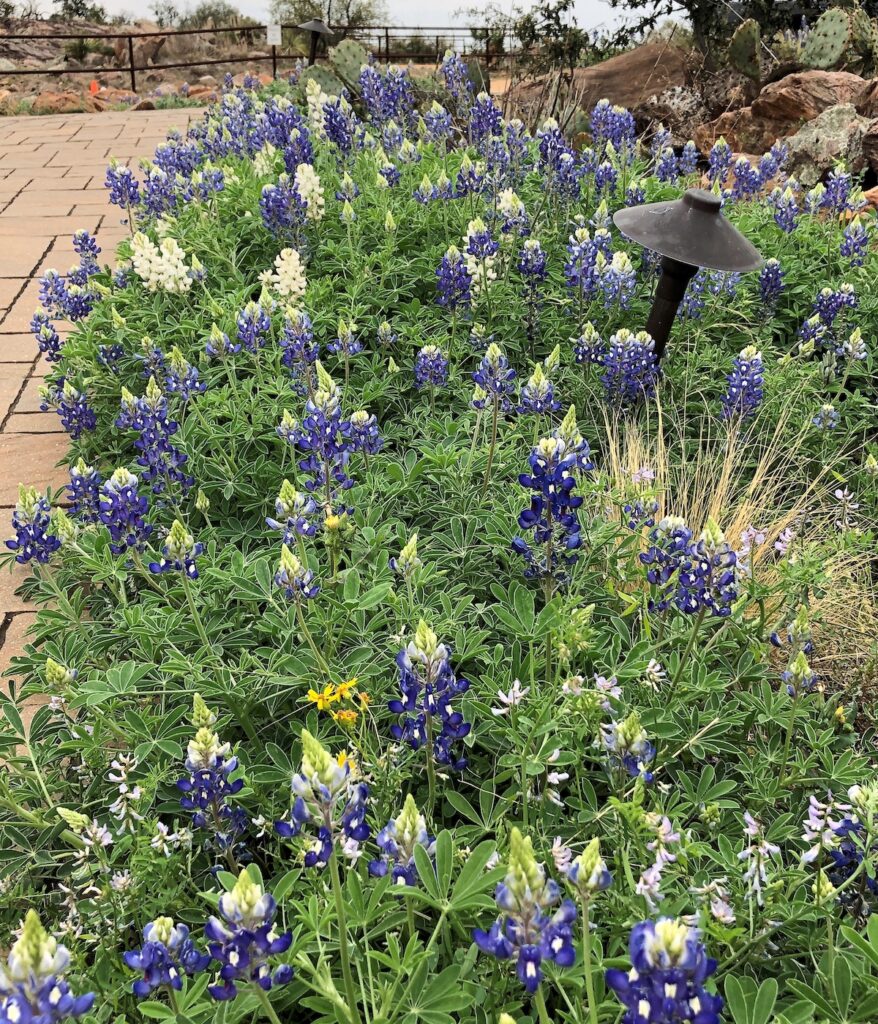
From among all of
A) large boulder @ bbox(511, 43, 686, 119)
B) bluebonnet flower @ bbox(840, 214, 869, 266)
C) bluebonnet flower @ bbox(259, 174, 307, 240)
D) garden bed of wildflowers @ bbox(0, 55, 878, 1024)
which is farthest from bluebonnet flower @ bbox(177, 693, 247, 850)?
large boulder @ bbox(511, 43, 686, 119)

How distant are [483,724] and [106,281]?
4088 mm

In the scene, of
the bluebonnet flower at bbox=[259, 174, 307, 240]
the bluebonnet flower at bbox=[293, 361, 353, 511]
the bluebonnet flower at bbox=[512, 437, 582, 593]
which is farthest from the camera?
the bluebonnet flower at bbox=[259, 174, 307, 240]

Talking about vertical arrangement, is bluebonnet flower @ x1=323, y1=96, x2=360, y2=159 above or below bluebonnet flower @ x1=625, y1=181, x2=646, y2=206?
above

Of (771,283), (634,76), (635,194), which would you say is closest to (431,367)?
(771,283)

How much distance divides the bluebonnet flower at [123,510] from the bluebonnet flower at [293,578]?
0.62 m

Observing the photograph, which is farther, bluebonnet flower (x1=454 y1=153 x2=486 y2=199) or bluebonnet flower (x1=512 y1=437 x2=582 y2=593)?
bluebonnet flower (x1=454 y1=153 x2=486 y2=199)

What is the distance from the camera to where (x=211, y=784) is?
1730mm

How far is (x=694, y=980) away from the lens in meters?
1.08

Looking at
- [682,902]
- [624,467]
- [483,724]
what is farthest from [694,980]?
[624,467]

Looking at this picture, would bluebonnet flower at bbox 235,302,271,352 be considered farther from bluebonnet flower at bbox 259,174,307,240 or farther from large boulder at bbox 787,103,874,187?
large boulder at bbox 787,103,874,187

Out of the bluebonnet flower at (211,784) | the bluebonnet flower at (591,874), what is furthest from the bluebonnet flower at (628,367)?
the bluebonnet flower at (591,874)

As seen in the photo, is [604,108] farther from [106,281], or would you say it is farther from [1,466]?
[1,466]

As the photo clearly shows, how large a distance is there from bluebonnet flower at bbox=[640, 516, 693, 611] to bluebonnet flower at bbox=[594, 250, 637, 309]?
188cm

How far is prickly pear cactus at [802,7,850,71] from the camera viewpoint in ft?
30.9
